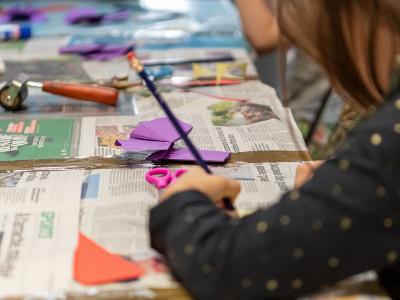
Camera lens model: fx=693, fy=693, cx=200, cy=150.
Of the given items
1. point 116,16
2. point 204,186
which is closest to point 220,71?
point 116,16

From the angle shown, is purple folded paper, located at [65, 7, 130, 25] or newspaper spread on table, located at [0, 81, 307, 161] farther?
purple folded paper, located at [65, 7, 130, 25]

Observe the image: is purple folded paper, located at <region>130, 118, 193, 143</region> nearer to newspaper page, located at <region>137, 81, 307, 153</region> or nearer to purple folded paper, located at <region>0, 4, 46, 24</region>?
newspaper page, located at <region>137, 81, 307, 153</region>

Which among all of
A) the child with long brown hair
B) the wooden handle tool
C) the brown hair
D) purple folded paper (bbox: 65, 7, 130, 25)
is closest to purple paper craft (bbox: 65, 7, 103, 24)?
purple folded paper (bbox: 65, 7, 130, 25)

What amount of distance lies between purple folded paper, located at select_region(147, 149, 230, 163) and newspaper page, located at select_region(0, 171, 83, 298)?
0.11 metres

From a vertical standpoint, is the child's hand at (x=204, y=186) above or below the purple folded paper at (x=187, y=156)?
above

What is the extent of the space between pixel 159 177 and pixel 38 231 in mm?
181

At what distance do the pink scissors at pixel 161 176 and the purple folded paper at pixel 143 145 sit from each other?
0.07 meters

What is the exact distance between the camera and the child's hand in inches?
28.4

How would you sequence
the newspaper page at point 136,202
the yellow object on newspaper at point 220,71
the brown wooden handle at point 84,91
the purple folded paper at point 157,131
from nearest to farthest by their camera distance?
1. the newspaper page at point 136,202
2. the purple folded paper at point 157,131
3. the brown wooden handle at point 84,91
4. the yellow object on newspaper at point 220,71

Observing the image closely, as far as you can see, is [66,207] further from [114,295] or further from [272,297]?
[272,297]

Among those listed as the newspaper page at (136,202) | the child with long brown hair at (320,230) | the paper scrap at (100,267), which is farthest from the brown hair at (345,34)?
the paper scrap at (100,267)

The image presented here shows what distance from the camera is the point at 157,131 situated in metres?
1.00

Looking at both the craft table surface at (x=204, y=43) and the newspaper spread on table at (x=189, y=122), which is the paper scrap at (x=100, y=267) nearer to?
the craft table surface at (x=204, y=43)

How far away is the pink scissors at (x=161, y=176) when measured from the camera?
2.83ft
